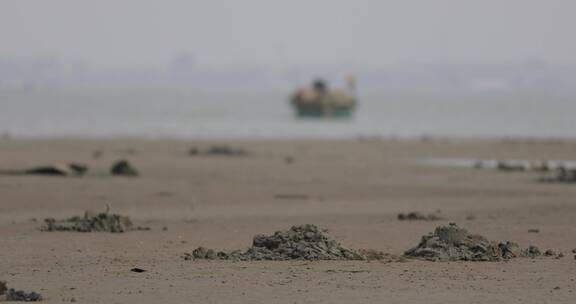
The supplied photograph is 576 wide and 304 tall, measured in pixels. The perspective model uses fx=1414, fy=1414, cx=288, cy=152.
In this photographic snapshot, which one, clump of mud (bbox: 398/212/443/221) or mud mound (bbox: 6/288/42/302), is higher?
clump of mud (bbox: 398/212/443/221)

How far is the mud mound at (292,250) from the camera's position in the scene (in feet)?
47.7

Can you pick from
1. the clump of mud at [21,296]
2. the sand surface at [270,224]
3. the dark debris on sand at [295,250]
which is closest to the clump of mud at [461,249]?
the sand surface at [270,224]

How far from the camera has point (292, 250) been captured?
48.0 ft

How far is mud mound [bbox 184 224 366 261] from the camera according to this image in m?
14.5

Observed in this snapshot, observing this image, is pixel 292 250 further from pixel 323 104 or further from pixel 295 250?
pixel 323 104

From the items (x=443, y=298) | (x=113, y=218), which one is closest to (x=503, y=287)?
(x=443, y=298)

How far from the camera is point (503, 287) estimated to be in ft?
41.3

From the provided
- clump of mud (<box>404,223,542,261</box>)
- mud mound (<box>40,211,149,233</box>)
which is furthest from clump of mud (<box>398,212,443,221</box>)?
clump of mud (<box>404,223,542,261</box>)

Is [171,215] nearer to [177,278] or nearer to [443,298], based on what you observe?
[177,278]

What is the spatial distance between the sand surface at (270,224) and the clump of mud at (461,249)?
27 cm

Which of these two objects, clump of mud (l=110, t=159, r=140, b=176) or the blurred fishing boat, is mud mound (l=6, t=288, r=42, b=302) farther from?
the blurred fishing boat


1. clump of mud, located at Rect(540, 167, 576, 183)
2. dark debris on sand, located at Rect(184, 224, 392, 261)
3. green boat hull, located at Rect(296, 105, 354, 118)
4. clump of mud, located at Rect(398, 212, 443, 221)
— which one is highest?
green boat hull, located at Rect(296, 105, 354, 118)

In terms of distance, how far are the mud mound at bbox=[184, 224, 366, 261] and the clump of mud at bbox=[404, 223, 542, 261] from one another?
69cm

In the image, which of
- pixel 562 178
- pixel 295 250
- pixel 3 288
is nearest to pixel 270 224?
pixel 295 250
